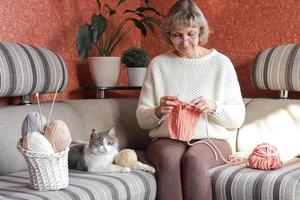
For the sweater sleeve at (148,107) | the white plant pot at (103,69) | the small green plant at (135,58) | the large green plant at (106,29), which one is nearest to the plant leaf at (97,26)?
the large green plant at (106,29)

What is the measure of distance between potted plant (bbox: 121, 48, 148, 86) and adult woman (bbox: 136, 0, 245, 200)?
1.60ft

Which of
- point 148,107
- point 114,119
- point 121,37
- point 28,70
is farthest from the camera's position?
point 121,37

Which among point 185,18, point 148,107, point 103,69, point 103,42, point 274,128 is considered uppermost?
point 185,18

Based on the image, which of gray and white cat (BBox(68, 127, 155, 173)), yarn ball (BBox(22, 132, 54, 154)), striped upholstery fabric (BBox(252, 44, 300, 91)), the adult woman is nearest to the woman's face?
the adult woman

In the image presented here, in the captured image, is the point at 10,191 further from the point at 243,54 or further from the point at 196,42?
the point at 243,54

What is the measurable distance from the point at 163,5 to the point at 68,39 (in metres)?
0.72

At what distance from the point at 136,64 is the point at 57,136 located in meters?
1.21

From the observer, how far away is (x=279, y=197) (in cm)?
157

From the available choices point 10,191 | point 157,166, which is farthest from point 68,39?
point 10,191

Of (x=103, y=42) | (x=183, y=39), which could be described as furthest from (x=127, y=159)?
(x=103, y=42)

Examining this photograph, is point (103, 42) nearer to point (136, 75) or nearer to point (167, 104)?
point (136, 75)

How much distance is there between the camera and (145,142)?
2.35 m

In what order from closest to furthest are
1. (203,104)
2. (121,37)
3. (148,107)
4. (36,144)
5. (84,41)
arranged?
(36,144) < (203,104) < (148,107) < (84,41) < (121,37)

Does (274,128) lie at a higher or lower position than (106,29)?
lower
